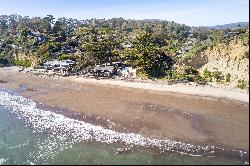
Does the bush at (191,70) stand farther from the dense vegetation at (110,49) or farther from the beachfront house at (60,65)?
the beachfront house at (60,65)

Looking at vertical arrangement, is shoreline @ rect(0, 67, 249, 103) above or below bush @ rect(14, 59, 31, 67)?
below

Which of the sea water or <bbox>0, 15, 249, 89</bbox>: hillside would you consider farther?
<bbox>0, 15, 249, 89</bbox>: hillside

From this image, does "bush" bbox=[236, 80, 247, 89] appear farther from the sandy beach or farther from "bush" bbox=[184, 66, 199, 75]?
"bush" bbox=[184, 66, 199, 75]

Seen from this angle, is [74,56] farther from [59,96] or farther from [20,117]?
[20,117]

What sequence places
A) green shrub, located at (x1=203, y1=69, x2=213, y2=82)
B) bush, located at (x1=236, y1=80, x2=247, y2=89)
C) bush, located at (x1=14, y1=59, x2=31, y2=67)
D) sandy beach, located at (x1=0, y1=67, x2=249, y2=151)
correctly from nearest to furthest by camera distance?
sandy beach, located at (x1=0, y1=67, x2=249, y2=151), bush, located at (x1=236, y1=80, x2=247, y2=89), green shrub, located at (x1=203, y1=69, x2=213, y2=82), bush, located at (x1=14, y1=59, x2=31, y2=67)

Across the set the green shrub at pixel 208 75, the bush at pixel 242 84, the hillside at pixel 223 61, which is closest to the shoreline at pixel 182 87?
the bush at pixel 242 84

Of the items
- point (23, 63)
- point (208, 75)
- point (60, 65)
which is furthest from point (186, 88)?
point (23, 63)

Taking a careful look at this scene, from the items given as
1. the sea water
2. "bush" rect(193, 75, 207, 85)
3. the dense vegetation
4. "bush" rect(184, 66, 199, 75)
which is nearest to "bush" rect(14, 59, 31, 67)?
the dense vegetation
